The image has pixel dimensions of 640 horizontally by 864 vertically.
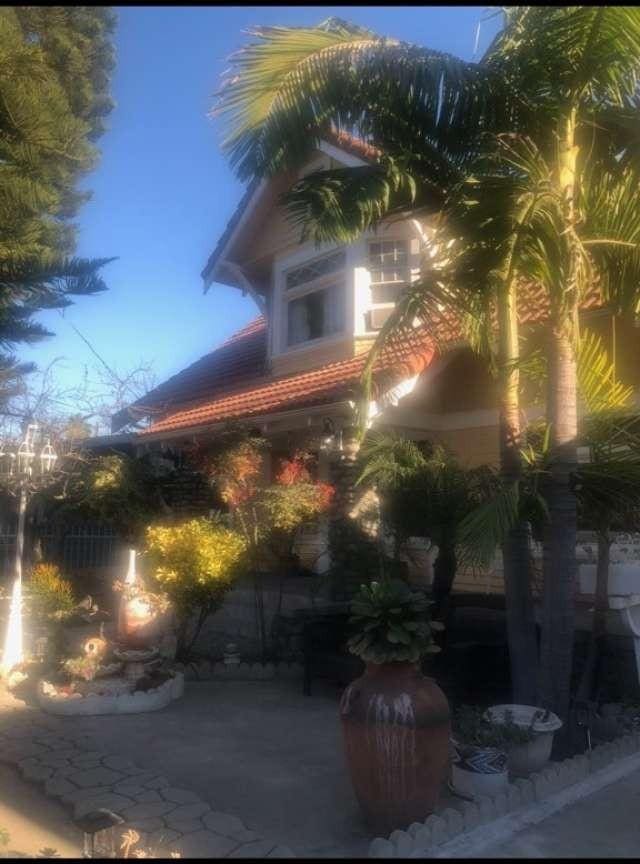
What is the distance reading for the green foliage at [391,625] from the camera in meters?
4.21

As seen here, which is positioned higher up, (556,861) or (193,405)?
(193,405)

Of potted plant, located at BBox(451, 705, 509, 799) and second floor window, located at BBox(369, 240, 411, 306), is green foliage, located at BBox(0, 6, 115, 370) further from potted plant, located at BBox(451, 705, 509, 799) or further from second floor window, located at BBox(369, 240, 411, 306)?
potted plant, located at BBox(451, 705, 509, 799)

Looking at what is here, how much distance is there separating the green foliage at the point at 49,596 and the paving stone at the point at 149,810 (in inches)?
232

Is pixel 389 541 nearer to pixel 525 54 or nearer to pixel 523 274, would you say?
pixel 523 274

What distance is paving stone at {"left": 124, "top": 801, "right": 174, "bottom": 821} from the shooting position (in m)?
4.32

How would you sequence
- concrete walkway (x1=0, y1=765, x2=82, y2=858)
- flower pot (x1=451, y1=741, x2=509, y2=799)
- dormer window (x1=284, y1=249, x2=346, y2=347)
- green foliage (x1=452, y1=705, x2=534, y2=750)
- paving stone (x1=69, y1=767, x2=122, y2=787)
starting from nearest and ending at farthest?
concrete walkway (x1=0, y1=765, x2=82, y2=858) → flower pot (x1=451, y1=741, x2=509, y2=799) → green foliage (x1=452, y1=705, x2=534, y2=750) → paving stone (x1=69, y1=767, x2=122, y2=787) → dormer window (x1=284, y1=249, x2=346, y2=347)

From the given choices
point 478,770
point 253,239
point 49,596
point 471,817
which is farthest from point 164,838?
point 253,239

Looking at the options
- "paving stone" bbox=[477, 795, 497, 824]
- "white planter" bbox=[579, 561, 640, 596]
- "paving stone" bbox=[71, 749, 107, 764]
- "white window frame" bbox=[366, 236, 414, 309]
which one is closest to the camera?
"paving stone" bbox=[477, 795, 497, 824]

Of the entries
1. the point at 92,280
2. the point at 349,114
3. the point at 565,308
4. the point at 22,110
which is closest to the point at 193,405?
the point at 92,280

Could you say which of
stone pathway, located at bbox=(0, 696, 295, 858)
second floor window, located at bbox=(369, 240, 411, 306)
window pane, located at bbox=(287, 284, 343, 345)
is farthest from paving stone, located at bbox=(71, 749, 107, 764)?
window pane, located at bbox=(287, 284, 343, 345)

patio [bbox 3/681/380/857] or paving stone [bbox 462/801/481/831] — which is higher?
paving stone [bbox 462/801/481/831]

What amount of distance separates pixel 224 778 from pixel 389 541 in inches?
171

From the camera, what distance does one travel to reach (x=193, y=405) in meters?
13.4

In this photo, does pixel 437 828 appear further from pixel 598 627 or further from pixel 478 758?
pixel 598 627
